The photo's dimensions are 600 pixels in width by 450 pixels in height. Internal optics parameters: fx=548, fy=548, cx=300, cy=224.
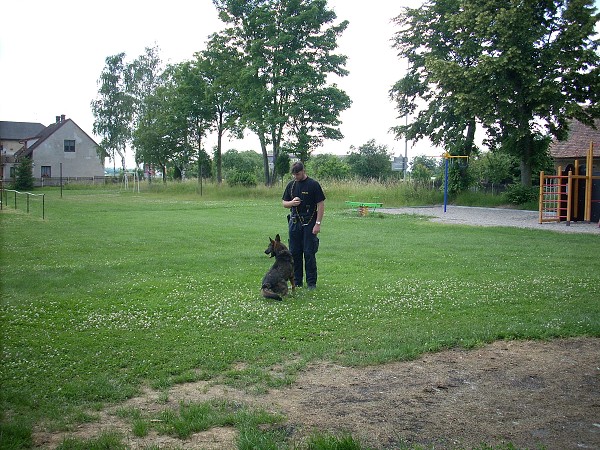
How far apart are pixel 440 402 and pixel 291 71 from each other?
44034mm

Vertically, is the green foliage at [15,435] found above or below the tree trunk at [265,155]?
below

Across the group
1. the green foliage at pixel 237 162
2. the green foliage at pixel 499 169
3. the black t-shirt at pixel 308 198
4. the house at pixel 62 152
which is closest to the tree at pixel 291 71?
the green foliage at pixel 499 169

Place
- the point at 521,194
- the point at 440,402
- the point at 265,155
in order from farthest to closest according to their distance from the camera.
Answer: the point at 265,155 < the point at 521,194 < the point at 440,402

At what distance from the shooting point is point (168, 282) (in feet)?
31.8

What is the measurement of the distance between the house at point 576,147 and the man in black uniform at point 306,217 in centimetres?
3169

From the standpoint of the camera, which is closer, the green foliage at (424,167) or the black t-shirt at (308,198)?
the black t-shirt at (308,198)

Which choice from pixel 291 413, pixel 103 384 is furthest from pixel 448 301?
pixel 103 384

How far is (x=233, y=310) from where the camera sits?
25.3ft

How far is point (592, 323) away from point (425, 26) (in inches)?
1350

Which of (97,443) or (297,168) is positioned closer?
(97,443)

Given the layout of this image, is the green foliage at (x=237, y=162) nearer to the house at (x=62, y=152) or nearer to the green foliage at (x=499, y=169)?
the house at (x=62, y=152)

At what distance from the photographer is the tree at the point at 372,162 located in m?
52.6

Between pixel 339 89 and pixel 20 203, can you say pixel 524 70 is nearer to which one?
pixel 339 89

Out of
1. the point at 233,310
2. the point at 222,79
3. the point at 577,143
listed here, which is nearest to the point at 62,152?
the point at 222,79
